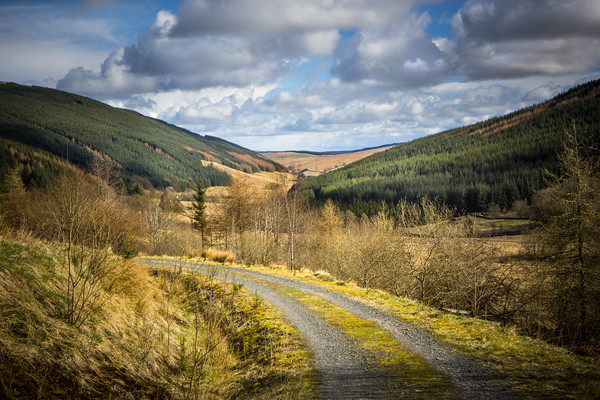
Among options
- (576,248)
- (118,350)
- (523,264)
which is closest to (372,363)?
(118,350)

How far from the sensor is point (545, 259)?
16.1 m

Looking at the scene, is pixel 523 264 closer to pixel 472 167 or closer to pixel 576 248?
pixel 576 248

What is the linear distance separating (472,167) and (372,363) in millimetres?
158107

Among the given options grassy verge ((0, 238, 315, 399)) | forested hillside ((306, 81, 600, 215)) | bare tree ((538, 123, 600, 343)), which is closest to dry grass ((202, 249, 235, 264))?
grassy verge ((0, 238, 315, 399))

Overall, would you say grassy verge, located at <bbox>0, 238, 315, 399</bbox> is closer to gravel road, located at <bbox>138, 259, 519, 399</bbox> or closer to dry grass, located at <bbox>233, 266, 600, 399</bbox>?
gravel road, located at <bbox>138, 259, 519, 399</bbox>

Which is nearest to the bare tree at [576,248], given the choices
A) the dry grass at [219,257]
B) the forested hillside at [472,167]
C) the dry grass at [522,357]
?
the dry grass at [522,357]

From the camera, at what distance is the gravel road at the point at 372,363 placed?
5.43 metres

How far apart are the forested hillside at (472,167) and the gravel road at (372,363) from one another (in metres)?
96.0

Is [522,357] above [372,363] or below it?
above

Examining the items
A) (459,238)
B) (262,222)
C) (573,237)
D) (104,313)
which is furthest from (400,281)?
(262,222)

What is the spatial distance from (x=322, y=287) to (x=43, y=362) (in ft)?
40.2

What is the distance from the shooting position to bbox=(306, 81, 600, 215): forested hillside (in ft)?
374

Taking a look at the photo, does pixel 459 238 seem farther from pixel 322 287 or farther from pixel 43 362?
pixel 43 362

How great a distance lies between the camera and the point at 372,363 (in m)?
6.71
